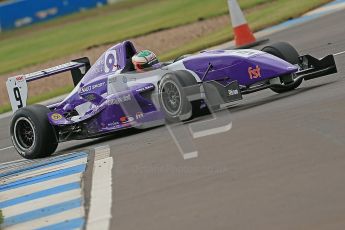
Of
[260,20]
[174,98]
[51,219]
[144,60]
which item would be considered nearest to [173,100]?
[174,98]

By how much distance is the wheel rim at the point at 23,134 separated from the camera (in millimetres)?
12773

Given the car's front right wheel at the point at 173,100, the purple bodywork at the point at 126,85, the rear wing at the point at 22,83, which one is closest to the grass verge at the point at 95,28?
the rear wing at the point at 22,83

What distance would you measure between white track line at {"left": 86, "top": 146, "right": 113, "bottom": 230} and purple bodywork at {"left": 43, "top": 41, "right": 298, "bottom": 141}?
1.09m

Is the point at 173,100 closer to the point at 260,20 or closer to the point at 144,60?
the point at 144,60

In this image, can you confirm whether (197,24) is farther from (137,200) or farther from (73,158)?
(137,200)

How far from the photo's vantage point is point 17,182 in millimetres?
10414

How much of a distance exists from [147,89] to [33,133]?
1.70m

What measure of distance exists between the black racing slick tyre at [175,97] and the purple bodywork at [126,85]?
0.66 ft

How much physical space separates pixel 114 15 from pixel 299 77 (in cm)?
3537

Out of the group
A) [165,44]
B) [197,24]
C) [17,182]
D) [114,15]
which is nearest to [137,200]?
[17,182]

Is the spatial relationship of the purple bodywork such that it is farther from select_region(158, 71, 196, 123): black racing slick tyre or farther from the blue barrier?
the blue barrier

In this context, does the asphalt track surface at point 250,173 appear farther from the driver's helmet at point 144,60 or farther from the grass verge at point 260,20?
the grass verge at point 260,20

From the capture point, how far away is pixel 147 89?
12.1m

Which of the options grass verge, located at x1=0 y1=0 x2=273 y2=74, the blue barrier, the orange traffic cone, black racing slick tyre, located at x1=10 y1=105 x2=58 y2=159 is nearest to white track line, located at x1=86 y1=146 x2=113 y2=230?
black racing slick tyre, located at x1=10 y1=105 x2=58 y2=159
